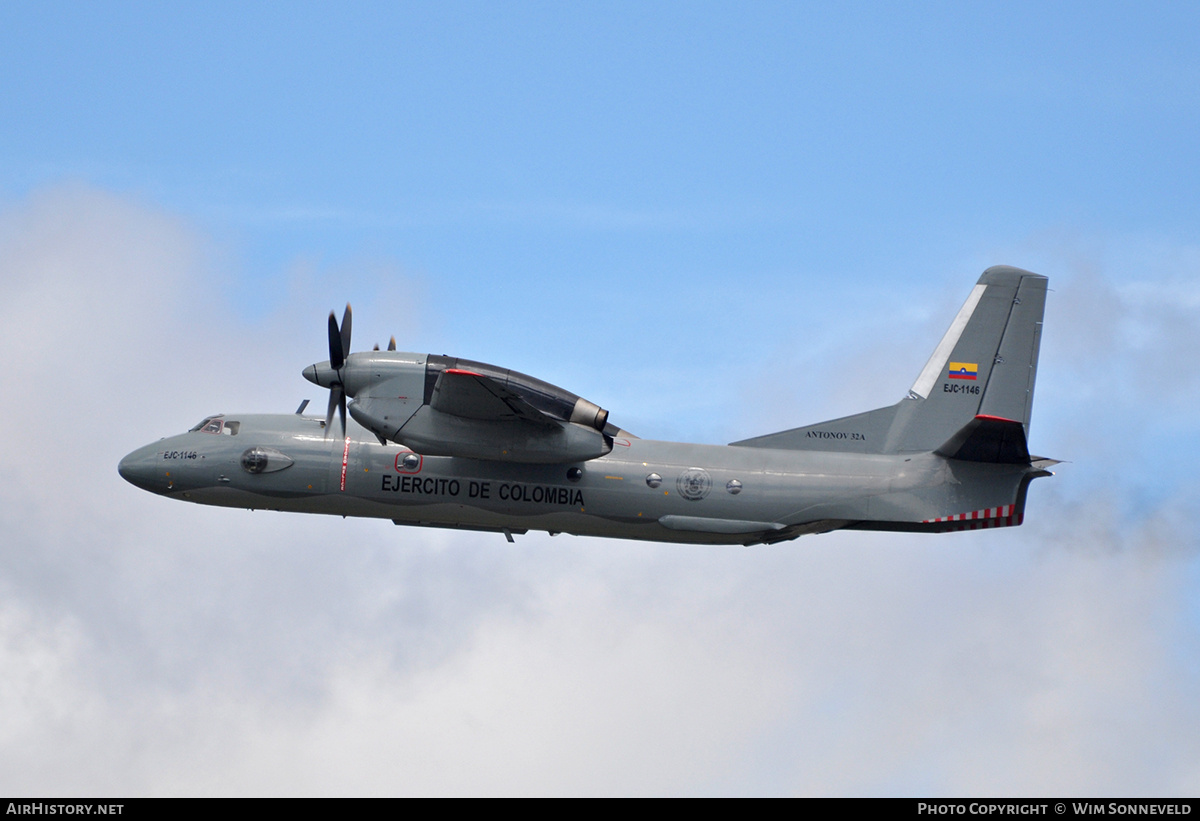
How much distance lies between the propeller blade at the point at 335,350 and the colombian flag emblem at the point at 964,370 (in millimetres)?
13359

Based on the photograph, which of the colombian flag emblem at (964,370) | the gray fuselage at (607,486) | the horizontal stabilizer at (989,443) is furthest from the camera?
the colombian flag emblem at (964,370)

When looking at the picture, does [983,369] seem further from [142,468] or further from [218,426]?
[142,468]

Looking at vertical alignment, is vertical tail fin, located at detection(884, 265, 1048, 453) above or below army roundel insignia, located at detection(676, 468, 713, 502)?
above

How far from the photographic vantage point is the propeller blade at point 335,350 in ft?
92.8

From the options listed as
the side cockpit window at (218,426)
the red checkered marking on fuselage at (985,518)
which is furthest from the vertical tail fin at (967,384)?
the side cockpit window at (218,426)

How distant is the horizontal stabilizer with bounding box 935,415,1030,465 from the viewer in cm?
2814

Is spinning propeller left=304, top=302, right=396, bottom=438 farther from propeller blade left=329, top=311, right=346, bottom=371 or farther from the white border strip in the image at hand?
the white border strip

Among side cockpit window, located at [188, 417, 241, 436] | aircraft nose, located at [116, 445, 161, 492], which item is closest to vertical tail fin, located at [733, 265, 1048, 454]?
side cockpit window, located at [188, 417, 241, 436]

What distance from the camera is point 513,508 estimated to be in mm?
29953

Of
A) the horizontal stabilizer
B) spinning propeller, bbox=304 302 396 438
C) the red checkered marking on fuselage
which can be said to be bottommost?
the red checkered marking on fuselage

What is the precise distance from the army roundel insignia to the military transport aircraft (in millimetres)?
26

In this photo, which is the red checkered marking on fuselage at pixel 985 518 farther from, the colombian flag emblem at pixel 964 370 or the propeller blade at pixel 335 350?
the propeller blade at pixel 335 350
